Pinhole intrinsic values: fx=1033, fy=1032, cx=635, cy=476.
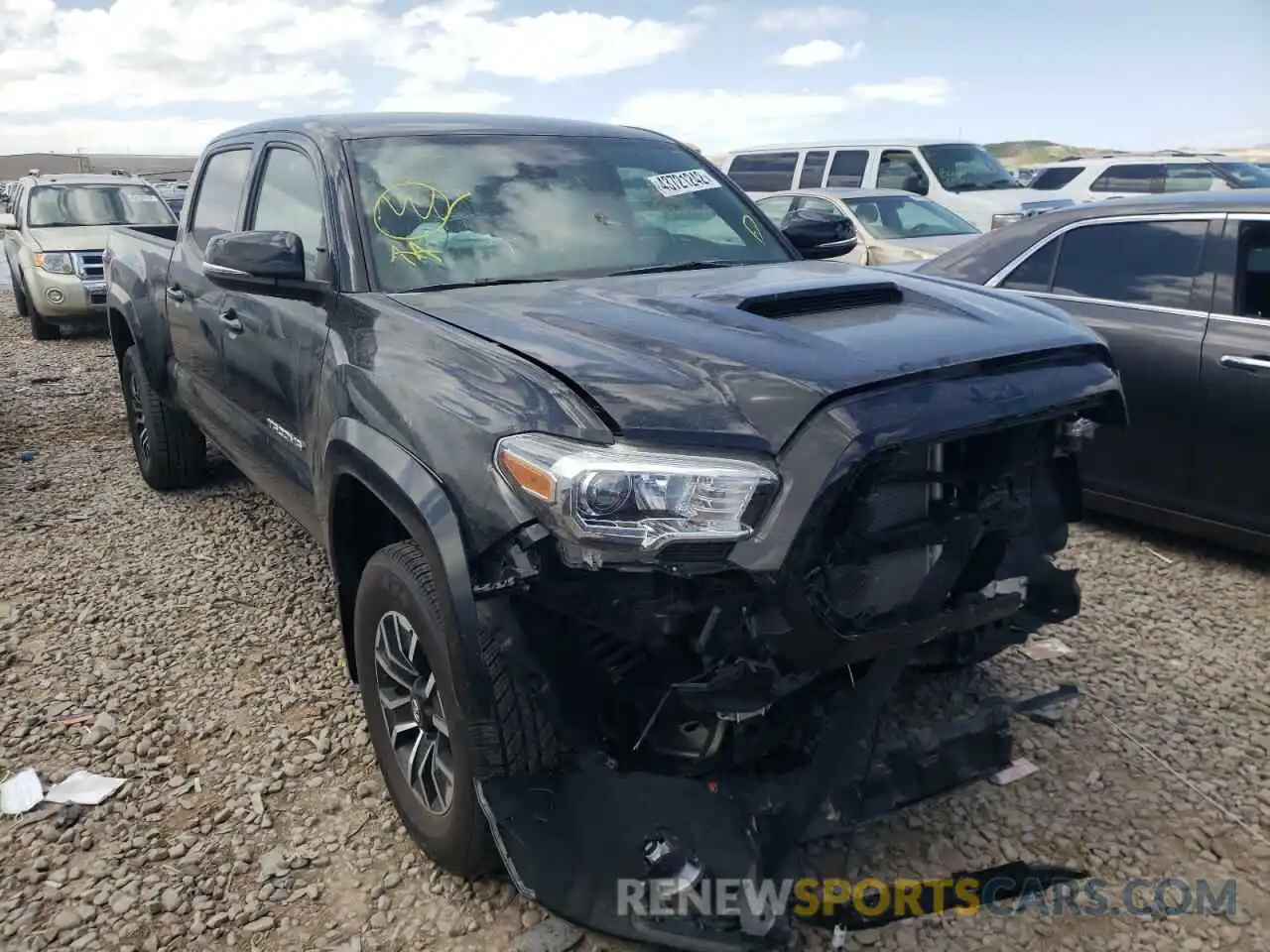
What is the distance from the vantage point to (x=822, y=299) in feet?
8.74

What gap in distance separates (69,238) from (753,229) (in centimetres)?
1010

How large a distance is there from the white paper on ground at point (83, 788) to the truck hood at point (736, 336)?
169cm

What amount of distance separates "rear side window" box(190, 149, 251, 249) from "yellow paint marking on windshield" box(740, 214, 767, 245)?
6.36 feet

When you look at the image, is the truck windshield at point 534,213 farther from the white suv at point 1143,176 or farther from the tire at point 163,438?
Answer: the white suv at point 1143,176

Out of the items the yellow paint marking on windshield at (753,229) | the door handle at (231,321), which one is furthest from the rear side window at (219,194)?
the yellow paint marking on windshield at (753,229)

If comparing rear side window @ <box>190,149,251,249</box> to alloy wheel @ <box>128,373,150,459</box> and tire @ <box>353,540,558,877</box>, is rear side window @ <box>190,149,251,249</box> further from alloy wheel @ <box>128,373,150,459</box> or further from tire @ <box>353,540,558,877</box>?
tire @ <box>353,540,558,877</box>

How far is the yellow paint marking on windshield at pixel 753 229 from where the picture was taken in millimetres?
3738

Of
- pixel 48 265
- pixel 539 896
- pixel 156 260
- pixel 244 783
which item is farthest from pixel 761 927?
pixel 48 265

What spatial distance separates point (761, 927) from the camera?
208cm

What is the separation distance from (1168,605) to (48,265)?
10.9 m

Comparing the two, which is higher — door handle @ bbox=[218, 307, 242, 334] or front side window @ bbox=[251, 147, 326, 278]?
front side window @ bbox=[251, 147, 326, 278]

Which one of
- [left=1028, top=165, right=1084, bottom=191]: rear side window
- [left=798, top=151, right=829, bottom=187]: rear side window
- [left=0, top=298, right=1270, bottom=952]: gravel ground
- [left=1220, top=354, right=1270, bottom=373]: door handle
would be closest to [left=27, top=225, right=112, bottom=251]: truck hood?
[left=0, top=298, right=1270, bottom=952]: gravel ground

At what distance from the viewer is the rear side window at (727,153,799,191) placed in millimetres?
14445

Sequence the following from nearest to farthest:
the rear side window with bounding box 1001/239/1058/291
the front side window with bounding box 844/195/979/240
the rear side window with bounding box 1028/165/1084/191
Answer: the rear side window with bounding box 1001/239/1058/291
the front side window with bounding box 844/195/979/240
the rear side window with bounding box 1028/165/1084/191
